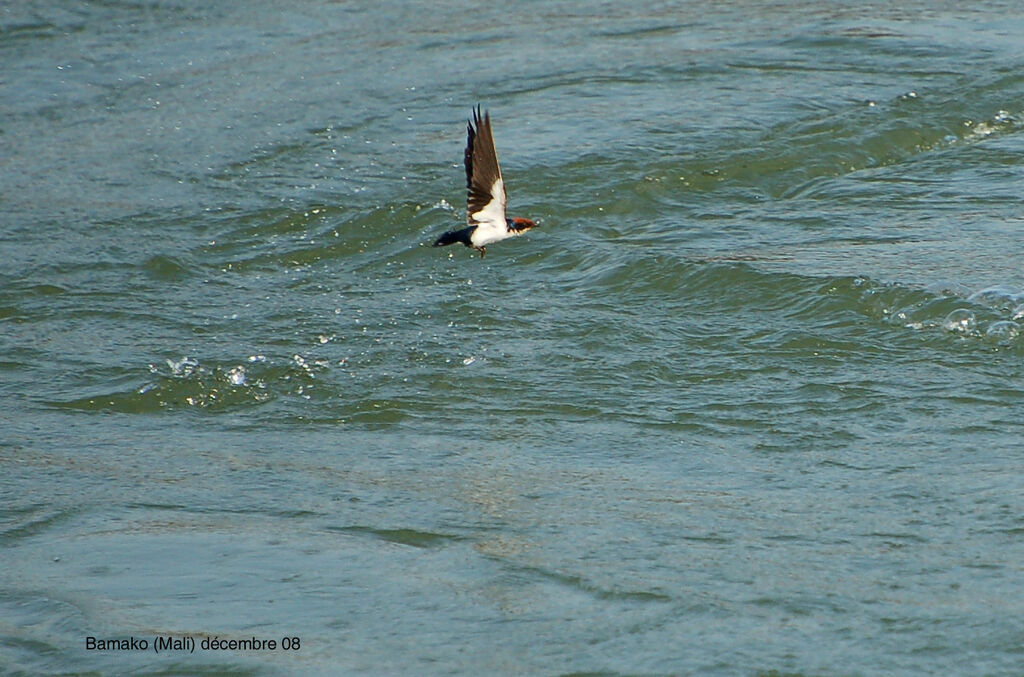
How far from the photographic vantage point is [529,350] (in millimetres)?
6418

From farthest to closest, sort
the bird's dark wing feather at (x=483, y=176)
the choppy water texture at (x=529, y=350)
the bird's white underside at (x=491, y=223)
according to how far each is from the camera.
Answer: the bird's white underside at (x=491, y=223) → the bird's dark wing feather at (x=483, y=176) → the choppy water texture at (x=529, y=350)

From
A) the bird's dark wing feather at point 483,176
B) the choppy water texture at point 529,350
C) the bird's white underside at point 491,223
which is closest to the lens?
the choppy water texture at point 529,350

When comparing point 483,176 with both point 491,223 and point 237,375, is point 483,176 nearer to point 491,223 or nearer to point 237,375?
point 491,223

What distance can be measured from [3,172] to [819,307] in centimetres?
526

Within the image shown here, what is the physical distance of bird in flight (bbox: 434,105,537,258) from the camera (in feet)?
19.6

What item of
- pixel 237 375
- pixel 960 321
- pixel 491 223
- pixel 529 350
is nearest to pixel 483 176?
pixel 491 223

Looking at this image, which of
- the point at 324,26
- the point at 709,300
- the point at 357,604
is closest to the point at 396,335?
the point at 709,300

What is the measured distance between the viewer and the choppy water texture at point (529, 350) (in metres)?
4.27

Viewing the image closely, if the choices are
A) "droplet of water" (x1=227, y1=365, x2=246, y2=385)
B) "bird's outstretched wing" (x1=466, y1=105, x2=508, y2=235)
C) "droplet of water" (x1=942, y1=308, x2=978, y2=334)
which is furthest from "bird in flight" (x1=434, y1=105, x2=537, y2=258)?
"droplet of water" (x1=942, y1=308, x2=978, y2=334)

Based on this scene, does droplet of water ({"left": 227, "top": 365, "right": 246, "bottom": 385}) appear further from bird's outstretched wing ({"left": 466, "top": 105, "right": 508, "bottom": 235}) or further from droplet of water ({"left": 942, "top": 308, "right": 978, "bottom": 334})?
droplet of water ({"left": 942, "top": 308, "right": 978, "bottom": 334})

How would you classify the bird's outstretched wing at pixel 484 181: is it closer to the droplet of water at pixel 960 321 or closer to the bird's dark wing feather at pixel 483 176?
the bird's dark wing feather at pixel 483 176

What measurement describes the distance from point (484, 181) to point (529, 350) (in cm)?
79

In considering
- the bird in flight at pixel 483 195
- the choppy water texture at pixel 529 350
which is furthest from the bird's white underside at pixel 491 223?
the choppy water texture at pixel 529 350

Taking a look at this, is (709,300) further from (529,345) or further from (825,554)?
(825,554)
